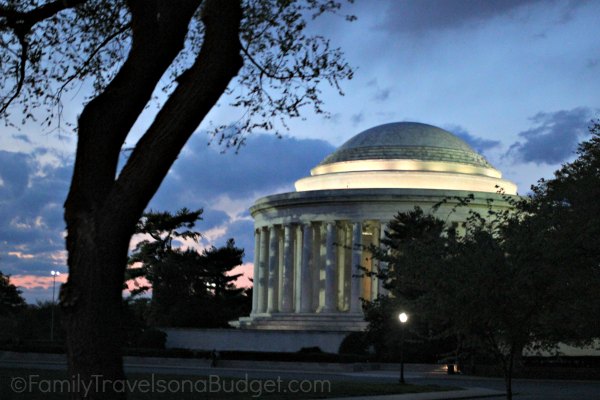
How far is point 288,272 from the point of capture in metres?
85.5

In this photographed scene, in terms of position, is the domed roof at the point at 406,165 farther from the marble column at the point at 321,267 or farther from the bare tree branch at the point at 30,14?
the bare tree branch at the point at 30,14

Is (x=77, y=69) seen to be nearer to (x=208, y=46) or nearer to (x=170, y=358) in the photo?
(x=208, y=46)

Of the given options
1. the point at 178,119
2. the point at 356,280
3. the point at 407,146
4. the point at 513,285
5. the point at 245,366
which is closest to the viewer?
the point at 178,119

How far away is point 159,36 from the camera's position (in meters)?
11.3

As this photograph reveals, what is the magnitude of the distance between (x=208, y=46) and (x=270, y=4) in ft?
12.8

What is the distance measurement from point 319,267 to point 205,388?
50.6 metres

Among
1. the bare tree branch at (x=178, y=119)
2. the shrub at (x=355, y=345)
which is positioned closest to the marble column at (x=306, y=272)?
the shrub at (x=355, y=345)

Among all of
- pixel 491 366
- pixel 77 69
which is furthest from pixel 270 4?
pixel 491 366

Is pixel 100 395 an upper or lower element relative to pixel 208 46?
lower

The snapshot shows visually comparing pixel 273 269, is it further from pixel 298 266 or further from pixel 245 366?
pixel 245 366

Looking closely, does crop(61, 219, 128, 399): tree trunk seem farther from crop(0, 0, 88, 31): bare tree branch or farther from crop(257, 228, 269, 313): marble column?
crop(257, 228, 269, 313): marble column

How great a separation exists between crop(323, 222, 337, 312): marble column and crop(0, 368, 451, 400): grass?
129ft

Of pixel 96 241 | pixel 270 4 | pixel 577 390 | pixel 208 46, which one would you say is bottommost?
pixel 577 390

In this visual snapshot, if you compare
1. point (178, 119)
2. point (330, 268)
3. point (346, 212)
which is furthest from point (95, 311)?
point (330, 268)
